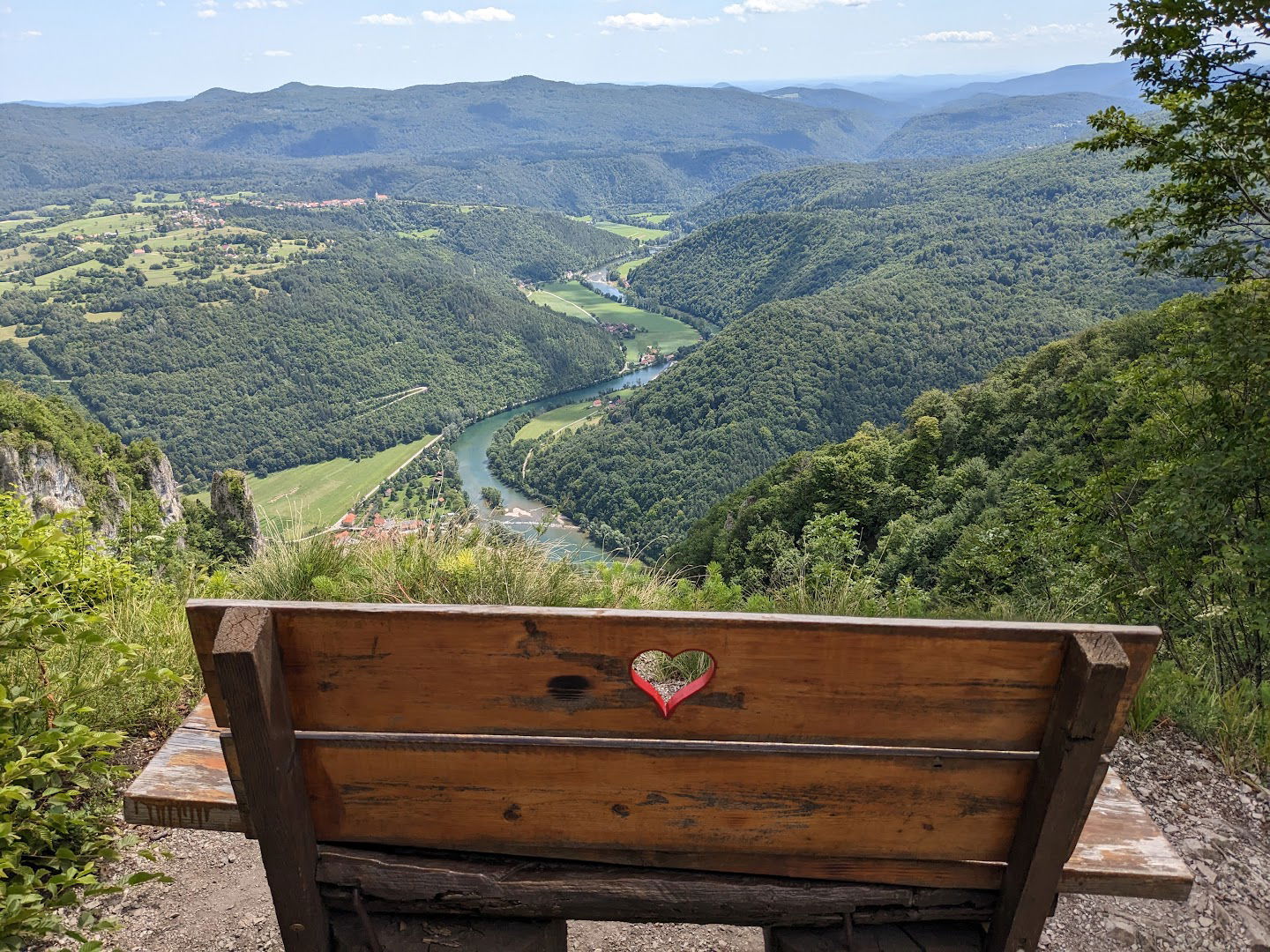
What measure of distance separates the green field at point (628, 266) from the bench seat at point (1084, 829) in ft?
429

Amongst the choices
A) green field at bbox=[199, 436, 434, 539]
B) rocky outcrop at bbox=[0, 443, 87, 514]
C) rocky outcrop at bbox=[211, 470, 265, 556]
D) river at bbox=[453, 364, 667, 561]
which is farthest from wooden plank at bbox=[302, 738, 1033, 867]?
green field at bbox=[199, 436, 434, 539]

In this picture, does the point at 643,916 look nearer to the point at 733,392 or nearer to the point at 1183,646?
the point at 1183,646

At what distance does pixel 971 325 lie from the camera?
58.5 meters

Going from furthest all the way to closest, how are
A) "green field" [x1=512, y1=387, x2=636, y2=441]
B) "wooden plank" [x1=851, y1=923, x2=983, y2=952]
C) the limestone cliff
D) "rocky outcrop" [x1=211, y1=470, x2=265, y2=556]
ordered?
"green field" [x1=512, y1=387, x2=636, y2=441], the limestone cliff, "rocky outcrop" [x1=211, y1=470, x2=265, y2=556], "wooden plank" [x1=851, y1=923, x2=983, y2=952]

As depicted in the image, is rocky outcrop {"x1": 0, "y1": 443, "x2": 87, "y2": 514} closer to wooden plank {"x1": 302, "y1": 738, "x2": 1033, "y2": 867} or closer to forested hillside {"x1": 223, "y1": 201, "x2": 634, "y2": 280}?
wooden plank {"x1": 302, "y1": 738, "x2": 1033, "y2": 867}

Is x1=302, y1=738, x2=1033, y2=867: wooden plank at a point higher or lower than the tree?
lower

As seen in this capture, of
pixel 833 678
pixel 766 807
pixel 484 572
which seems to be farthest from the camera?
pixel 484 572

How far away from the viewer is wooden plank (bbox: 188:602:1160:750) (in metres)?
1.04

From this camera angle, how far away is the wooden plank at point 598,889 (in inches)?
48.4

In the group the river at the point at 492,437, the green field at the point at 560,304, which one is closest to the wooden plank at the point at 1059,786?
the river at the point at 492,437

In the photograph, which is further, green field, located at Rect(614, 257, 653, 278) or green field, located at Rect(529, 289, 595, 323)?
green field, located at Rect(614, 257, 653, 278)

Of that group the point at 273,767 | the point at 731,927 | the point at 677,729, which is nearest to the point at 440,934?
the point at 273,767

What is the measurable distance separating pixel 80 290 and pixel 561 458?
224 ft

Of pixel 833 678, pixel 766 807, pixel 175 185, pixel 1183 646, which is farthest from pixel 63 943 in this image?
pixel 175 185
